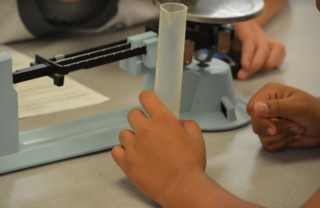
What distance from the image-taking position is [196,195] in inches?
23.4

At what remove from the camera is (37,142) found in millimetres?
721

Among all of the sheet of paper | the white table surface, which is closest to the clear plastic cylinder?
the white table surface

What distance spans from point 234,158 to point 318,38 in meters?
0.55

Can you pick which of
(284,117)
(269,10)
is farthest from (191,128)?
(269,10)

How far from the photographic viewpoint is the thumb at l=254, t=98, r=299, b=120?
72cm

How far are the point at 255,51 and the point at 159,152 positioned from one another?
1.57 ft

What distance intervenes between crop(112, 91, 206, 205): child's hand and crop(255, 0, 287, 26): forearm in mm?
644

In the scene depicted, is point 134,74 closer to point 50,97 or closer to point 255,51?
point 50,97

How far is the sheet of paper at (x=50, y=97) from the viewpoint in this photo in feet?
2.76

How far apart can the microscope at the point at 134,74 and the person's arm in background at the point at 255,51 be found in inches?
4.5

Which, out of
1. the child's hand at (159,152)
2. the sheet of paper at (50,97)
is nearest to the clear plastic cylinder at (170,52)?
the child's hand at (159,152)

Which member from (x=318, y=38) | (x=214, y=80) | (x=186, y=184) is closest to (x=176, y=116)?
(x=186, y=184)

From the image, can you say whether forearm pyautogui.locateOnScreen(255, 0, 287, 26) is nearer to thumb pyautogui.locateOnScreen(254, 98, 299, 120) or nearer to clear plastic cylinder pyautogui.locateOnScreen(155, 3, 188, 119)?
thumb pyautogui.locateOnScreen(254, 98, 299, 120)

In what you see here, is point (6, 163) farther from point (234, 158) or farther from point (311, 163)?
point (311, 163)
